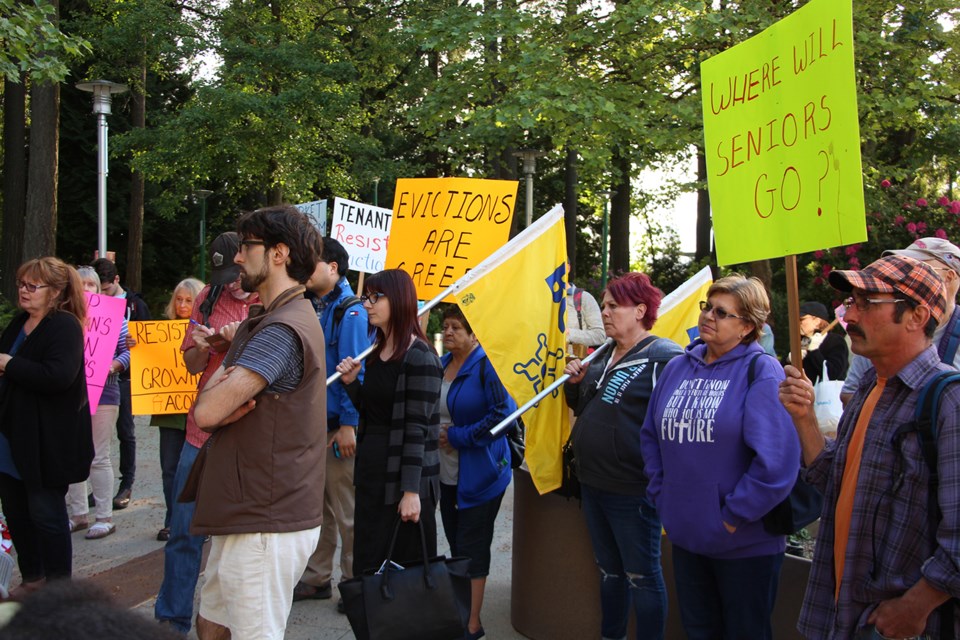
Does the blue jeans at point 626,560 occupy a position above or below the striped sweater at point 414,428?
below

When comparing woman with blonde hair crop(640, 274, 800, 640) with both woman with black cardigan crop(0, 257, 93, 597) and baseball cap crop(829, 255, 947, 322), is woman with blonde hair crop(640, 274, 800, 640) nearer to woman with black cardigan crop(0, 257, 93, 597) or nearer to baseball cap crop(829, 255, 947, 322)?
baseball cap crop(829, 255, 947, 322)

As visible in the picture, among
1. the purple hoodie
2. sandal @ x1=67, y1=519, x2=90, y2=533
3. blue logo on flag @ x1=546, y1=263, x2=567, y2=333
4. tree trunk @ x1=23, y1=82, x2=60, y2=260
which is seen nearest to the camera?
the purple hoodie

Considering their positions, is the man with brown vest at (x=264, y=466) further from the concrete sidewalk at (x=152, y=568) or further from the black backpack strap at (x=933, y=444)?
the black backpack strap at (x=933, y=444)

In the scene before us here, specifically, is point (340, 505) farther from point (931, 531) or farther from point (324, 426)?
point (931, 531)

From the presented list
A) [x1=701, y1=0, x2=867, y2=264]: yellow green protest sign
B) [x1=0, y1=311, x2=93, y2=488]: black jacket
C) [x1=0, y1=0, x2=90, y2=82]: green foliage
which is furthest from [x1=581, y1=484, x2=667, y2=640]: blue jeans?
[x1=0, y1=0, x2=90, y2=82]: green foliage

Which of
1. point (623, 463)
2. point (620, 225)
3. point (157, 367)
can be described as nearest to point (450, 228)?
point (623, 463)

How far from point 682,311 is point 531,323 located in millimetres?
1009

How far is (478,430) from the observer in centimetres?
454

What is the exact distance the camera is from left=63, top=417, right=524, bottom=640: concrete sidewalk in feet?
16.3

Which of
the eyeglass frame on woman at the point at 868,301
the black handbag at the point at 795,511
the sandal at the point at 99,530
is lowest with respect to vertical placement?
the sandal at the point at 99,530

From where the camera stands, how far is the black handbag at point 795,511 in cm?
336

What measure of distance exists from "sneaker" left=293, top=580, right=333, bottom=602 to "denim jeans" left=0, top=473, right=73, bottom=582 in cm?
132

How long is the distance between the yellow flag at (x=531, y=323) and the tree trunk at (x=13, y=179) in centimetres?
1510

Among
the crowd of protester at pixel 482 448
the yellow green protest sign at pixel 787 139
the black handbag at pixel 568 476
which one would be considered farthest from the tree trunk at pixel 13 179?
the yellow green protest sign at pixel 787 139
